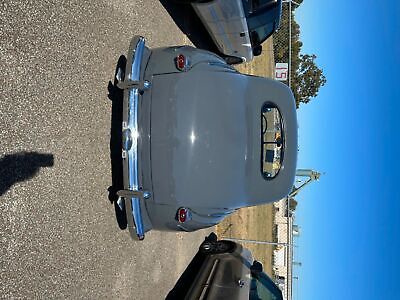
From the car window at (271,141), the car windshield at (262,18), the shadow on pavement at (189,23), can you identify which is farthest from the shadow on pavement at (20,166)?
the car windshield at (262,18)

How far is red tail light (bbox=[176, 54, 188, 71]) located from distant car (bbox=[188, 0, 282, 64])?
251 centimetres

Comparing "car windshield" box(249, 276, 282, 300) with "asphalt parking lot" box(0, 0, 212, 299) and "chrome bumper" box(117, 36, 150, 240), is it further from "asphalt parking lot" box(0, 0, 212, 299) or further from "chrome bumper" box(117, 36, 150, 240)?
"chrome bumper" box(117, 36, 150, 240)

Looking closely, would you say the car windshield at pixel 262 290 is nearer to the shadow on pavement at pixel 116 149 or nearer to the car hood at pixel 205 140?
the shadow on pavement at pixel 116 149

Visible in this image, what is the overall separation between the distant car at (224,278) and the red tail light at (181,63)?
3.45 m

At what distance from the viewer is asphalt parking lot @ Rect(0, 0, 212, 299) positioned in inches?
134

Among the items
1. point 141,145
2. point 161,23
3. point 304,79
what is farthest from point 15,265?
point 304,79

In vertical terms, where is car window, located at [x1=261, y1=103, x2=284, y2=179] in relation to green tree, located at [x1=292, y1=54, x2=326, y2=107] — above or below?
below

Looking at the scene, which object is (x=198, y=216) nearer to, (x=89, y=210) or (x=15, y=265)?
(x=89, y=210)

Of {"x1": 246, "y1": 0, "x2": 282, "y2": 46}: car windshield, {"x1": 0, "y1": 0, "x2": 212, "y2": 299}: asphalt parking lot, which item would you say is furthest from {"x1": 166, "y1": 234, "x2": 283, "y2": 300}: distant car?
{"x1": 246, "y1": 0, "x2": 282, "y2": 46}: car windshield

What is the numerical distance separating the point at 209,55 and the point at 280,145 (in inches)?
48.3

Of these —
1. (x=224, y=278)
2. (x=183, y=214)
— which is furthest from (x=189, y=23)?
(x=183, y=214)

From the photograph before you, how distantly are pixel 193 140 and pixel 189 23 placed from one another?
4209 millimetres

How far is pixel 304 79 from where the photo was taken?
30.5 meters

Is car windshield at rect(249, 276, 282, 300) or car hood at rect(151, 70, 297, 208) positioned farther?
car windshield at rect(249, 276, 282, 300)
